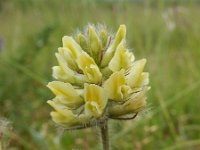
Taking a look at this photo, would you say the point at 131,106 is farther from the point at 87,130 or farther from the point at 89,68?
the point at 87,130

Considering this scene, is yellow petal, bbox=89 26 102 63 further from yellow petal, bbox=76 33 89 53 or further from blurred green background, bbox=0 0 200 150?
blurred green background, bbox=0 0 200 150

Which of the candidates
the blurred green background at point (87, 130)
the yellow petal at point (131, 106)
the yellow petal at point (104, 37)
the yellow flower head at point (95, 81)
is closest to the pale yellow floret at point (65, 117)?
the yellow flower head at point (95, 81)

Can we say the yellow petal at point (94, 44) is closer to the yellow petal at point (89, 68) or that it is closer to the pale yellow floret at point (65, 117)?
the yellow petal at point (89, 68)

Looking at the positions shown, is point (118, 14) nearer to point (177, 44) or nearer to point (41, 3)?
point (41, 3)

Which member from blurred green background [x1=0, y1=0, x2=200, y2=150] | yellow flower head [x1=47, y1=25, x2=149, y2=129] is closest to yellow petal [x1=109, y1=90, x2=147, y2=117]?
yellow flower head [x1=47, y1=25, x2=149, y2=129]

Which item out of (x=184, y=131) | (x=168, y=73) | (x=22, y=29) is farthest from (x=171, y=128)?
(x=22, y=29)
